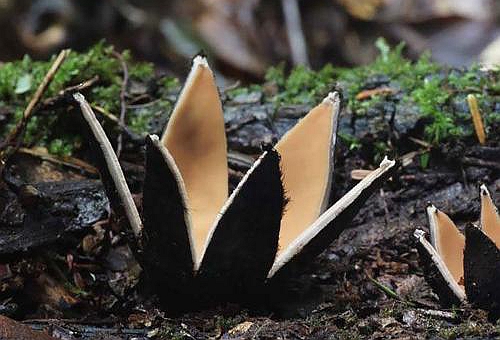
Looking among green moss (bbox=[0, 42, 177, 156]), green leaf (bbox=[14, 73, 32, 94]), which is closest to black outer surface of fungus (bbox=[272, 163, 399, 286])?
green moss (bbox=[0, 42, 177, 156])

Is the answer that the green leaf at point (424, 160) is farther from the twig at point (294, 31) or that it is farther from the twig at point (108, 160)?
the twig at point (294, 31)

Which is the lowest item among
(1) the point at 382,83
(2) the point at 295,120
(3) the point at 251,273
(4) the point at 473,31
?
(3) the point at 251,273

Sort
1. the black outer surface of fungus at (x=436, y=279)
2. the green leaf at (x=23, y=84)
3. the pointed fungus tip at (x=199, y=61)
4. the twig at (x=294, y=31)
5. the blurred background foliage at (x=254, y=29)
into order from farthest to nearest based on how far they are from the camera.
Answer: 1. the twig at (x=294, y=31)
2. the blurred background foliage at (x=254, y=29)
3. the green leaf at (x=23, y=84)
4. the pointed fungus tip at (x=199, y=61)
5. the black outer surface of fungus at (x=436, y=279)

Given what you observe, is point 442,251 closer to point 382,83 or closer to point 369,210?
point 369,210

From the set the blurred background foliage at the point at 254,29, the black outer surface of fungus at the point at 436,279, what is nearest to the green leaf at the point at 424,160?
the black outer surface of fungus at the point at 436,279

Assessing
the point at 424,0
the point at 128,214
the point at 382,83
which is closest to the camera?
the point at 128,214

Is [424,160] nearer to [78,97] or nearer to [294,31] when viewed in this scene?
[78,97]

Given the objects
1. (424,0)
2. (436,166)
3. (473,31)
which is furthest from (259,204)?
(424,0)
